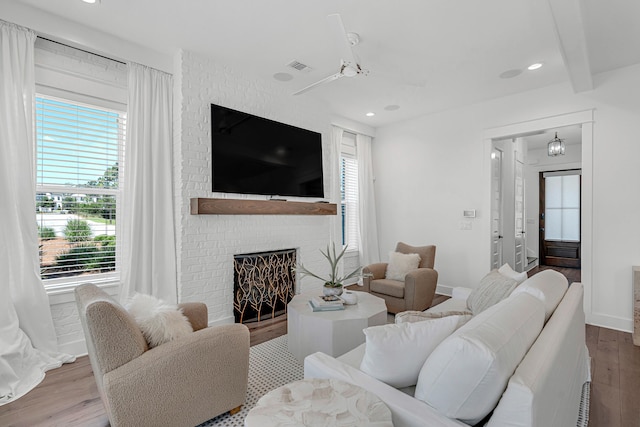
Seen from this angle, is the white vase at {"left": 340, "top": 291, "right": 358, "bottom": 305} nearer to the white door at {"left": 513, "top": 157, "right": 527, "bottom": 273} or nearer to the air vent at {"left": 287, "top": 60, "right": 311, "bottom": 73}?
the air vent at {"left": 287, "top": 60, "right": 311, "bottom": 73}

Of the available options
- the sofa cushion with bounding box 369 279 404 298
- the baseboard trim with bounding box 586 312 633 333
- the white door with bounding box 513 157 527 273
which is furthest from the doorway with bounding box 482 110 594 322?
the white door with bounding box 513 157 527 273

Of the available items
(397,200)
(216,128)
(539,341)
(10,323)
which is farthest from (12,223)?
(397,200)

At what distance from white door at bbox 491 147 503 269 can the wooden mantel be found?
2265 millimetres

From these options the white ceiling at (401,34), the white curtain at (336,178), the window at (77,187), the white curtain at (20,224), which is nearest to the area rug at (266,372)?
the white curtain at (20,224)

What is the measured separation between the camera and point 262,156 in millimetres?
3697

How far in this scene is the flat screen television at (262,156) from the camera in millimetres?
3361

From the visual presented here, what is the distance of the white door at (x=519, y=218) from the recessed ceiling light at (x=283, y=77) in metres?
4.31

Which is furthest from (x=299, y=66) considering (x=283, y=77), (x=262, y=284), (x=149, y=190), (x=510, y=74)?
(x=262, y=284)

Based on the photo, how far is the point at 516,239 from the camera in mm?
5672

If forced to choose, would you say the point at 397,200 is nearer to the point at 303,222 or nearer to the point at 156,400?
the point at 303,222

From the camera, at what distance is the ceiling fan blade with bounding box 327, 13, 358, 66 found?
2073mm

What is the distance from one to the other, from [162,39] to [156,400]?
114 inches

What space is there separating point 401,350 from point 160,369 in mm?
1171

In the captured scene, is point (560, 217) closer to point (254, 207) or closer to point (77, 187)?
point (254, 207)
